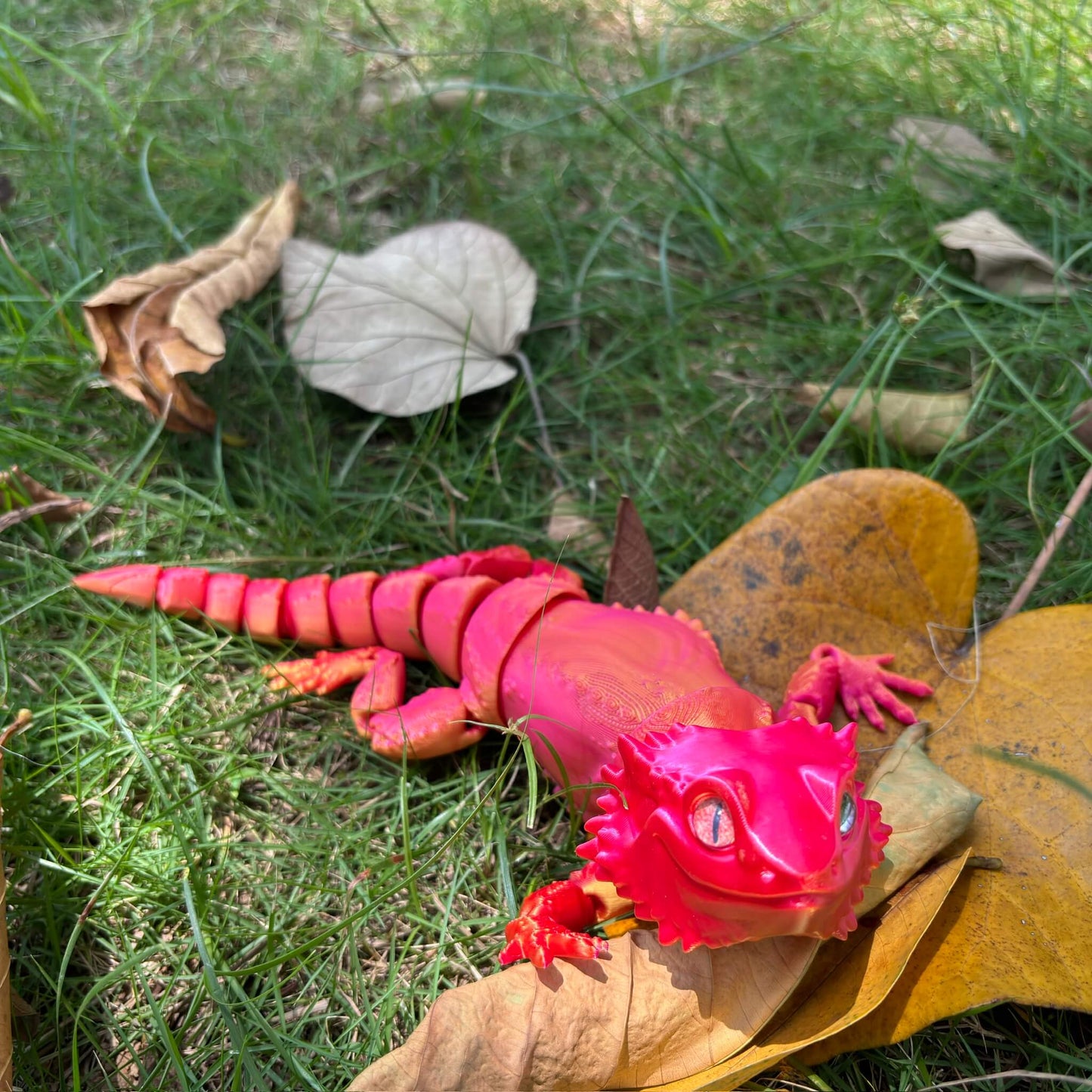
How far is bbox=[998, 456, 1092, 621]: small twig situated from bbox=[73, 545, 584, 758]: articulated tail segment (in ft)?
3.45

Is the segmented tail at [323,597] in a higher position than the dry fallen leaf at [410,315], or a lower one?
lower

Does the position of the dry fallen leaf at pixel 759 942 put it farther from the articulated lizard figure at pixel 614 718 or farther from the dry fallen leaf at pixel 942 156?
the dry fallen leaf at pixel 942 156

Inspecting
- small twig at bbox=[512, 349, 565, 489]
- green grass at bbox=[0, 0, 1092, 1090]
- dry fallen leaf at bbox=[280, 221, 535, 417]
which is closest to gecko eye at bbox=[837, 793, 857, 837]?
green grass at bbox=[0, 0, 1092, 1090]

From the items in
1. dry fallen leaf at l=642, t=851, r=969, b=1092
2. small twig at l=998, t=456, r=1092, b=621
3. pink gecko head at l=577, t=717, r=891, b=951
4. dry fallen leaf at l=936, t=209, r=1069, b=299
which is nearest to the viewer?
pink gecko head at l=577, t=717, r=891, b=951

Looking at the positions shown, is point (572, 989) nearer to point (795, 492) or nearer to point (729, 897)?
point (729, 897)

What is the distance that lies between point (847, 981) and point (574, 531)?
4.52ft

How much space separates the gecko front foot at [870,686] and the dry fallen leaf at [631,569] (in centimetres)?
45

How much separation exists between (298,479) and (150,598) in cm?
53

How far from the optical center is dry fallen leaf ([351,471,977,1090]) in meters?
1.76

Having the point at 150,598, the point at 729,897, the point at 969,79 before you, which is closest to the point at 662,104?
the point at 969,79

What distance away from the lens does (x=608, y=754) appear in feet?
6.93

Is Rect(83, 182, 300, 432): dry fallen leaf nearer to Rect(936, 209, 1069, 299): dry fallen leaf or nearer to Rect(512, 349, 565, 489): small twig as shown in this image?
Rect(512, 349, 565, 489): small twig

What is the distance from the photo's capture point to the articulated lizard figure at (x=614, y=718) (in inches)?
64.7

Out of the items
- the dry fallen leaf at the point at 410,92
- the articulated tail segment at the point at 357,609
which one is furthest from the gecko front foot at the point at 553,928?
the dry fallen leaf at the point at 410,92
